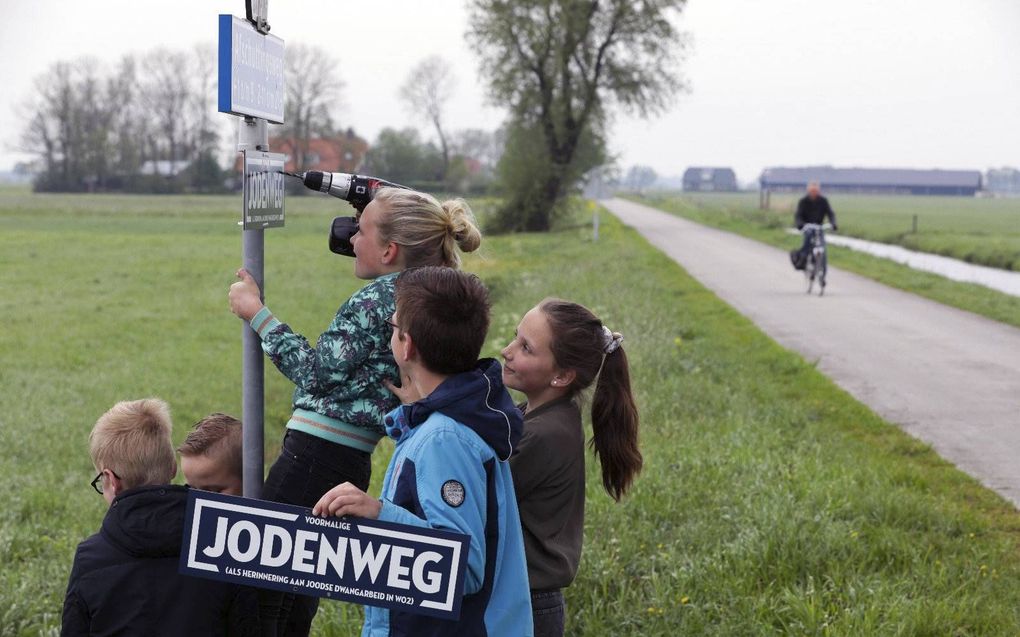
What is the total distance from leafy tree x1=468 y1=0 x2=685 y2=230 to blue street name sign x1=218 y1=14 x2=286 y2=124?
3668cm

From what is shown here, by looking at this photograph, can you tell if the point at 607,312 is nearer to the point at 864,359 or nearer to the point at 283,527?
the point at 864,359

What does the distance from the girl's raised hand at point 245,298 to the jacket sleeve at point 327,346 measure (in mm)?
21

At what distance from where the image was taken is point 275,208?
10.2ft

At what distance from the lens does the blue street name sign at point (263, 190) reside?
9.33 feet

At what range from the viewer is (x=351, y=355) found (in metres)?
2.88

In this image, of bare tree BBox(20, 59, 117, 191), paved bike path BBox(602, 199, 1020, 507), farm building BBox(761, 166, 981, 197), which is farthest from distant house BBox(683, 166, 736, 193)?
paved bike path BBox(602, 199, 1020, 507)

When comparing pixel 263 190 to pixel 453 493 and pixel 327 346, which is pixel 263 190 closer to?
pixel 327 346

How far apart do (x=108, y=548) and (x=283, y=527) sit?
763 mm

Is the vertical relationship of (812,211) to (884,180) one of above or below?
below

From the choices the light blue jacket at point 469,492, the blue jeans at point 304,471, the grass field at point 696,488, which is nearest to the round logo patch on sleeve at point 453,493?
the light blue jacket at point 469,492

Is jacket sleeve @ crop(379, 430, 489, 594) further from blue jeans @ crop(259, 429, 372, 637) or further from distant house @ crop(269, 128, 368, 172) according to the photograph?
distant house @ crop(269, 128, 368, 172)

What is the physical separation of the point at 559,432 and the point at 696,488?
2.96m

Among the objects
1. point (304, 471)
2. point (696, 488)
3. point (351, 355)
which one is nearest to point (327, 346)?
point (351, 355)

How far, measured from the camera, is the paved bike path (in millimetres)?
7441
